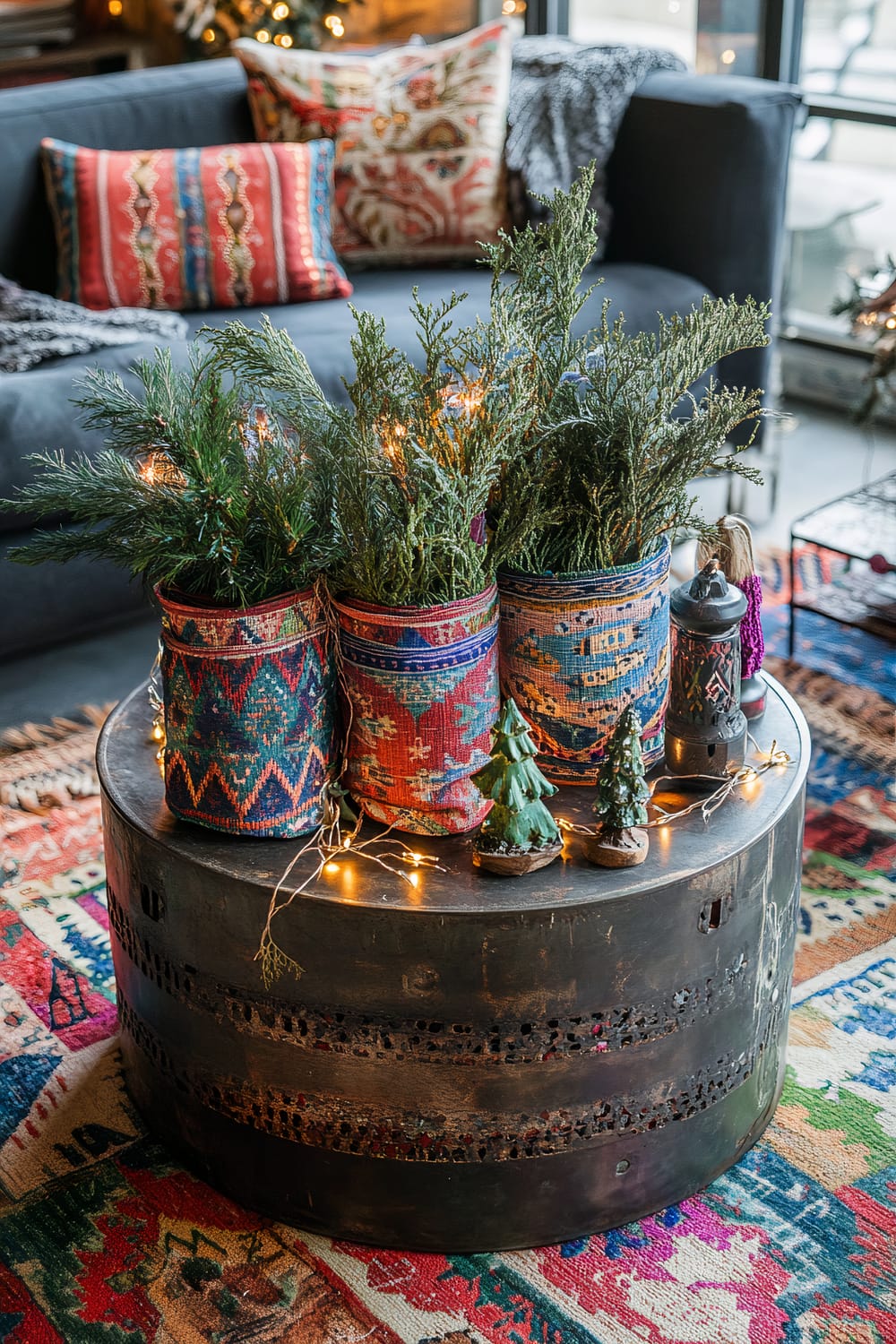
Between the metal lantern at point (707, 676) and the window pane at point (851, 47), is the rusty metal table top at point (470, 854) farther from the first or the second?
the window pane at point (851, 47)

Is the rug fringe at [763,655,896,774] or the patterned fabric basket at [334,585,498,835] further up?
the patterned fabric basket at [334,585,498,835]

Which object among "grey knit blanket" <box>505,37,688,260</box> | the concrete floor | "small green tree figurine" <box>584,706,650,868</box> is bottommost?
the concrete floor

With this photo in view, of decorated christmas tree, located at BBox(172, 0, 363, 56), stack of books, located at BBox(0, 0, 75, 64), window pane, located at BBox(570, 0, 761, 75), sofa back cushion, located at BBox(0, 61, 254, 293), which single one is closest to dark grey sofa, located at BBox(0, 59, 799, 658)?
sofa back cushion, located at BBox(0, 61, 254, 293)

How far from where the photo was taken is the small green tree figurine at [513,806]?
3.65ft

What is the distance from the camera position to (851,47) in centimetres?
315

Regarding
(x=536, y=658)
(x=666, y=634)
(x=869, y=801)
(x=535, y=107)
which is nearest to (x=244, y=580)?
(x=536, y=658)

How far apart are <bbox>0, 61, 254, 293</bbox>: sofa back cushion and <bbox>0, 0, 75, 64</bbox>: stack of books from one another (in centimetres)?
203

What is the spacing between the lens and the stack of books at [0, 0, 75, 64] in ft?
14.6

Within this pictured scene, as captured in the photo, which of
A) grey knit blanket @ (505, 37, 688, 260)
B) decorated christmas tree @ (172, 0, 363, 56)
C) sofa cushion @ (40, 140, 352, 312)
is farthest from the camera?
decorated christmas tree @ (172, 0, 363, 56)

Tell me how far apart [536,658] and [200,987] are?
1.35 feet

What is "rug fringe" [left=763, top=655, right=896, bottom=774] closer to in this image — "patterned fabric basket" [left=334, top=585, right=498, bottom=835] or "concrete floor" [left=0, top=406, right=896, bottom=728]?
"concrete floor" [left=0, top=406, right=896, bottom=728]

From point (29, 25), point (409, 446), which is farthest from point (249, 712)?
point (29, 25)

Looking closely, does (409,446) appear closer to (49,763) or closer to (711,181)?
(49,763)

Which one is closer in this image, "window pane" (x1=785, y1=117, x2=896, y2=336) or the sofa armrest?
the sofa armrest
